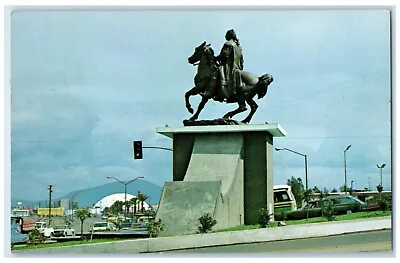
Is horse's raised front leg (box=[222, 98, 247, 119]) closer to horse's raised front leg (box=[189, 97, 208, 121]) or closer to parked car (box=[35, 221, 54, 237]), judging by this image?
horse's raised front leg (box=[189, 97, 208, 121])

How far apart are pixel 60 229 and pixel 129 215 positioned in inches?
42.0

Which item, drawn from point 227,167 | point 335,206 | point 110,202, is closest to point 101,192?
point 110,202

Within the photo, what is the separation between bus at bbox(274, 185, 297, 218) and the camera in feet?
44.8

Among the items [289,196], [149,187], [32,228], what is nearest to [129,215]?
[149,187]

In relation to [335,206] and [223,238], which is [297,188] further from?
[223,238]

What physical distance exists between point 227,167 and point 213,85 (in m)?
1.29

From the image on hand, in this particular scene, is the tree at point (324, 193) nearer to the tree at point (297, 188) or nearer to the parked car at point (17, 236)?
the tree at point (297, 188)

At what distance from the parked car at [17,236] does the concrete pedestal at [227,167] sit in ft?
6.61

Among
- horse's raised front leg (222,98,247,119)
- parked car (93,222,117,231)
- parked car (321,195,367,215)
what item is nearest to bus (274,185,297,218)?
parked car (321,195,367,215)

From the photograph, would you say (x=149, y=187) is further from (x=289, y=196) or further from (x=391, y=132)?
(x=391, y=132)

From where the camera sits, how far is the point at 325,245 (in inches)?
480

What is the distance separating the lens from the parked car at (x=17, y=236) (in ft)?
40.6

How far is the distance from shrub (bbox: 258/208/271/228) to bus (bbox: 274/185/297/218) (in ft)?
1.67
